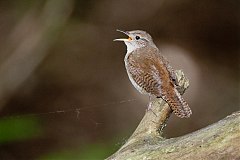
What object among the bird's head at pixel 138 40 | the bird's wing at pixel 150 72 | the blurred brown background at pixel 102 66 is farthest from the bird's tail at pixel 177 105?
the blurred brown background at pixel 102 66

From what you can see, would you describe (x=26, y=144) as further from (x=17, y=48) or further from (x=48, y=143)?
(x=17, y=48)

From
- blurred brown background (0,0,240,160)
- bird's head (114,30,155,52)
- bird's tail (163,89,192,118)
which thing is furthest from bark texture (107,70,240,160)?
blurred brown background (0,0,240,160)

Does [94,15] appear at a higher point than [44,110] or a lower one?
higher

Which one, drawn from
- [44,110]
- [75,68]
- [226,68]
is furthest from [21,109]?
[226,68]

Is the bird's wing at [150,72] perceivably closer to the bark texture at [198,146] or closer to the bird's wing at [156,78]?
the bird's wing at [156,78]

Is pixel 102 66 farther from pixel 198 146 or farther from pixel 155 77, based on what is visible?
pixel 198 146

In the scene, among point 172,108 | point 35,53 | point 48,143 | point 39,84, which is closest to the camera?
point 172,108

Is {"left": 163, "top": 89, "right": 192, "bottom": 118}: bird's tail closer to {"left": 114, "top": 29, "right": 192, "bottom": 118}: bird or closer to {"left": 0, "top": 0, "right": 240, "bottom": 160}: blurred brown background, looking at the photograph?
{"left": 114, "top": 29, "right": 192, "bottom": 118}: bird
